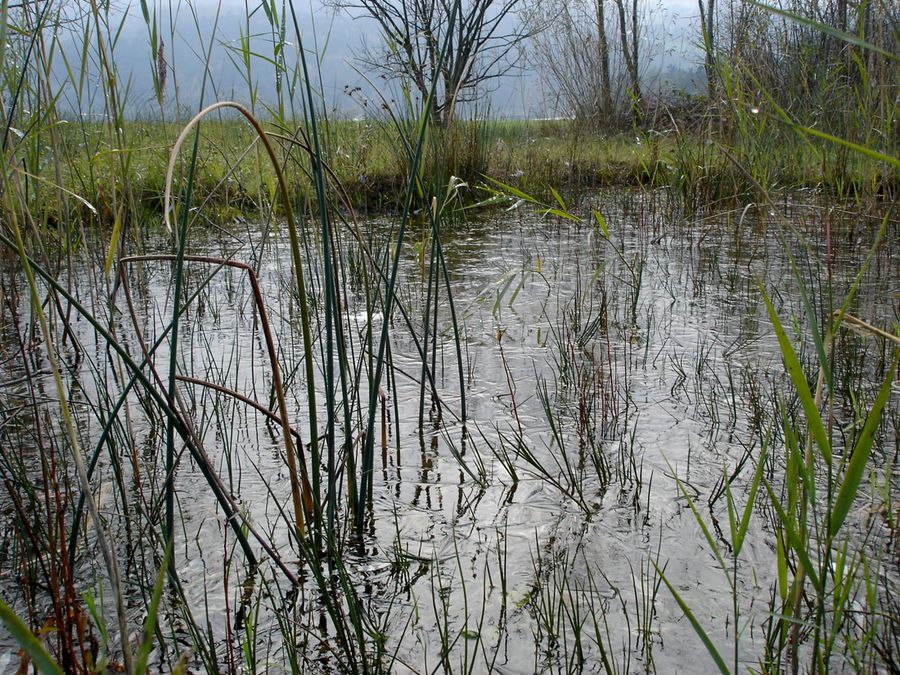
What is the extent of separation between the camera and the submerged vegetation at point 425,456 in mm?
1086

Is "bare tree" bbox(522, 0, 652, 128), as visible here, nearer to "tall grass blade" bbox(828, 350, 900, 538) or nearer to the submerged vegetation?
the submerged vegetation

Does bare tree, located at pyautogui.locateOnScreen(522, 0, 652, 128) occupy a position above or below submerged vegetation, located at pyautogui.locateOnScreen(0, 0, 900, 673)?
above

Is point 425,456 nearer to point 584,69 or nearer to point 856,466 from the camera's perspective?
point 856,466

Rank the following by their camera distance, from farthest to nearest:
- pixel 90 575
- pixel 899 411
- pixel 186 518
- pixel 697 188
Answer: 1. pixel 697 188
2. pixel 899 411
3. pixel 186 518
4. pixel 90 575

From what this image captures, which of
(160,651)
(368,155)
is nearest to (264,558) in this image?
(160,651)

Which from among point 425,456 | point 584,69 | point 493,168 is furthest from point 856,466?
point 584,69

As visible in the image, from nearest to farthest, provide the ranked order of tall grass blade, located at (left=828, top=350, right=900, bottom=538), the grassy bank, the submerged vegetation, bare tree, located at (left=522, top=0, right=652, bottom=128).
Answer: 1. tall grass blade, located at (left=828, top=350, right=900, bottom=538)
2. the submerged vegetation
3. the grassy bank
4. bare tree, located at (left=522, top=0, right=652, bottom=128)

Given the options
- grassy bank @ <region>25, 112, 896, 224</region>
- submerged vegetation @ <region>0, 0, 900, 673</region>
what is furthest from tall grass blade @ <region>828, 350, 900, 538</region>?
grassy bank @ <region>25, 112, 896, 224</region>

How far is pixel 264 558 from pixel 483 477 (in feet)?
1.71

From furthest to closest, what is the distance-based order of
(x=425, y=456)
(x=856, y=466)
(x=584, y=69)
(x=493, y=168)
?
(x=584, y=69) < (x=493, y=168) < (x=425, y=456) < (x=856, y=466)

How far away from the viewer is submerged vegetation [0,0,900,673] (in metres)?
1.09

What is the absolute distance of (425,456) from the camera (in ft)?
6.12

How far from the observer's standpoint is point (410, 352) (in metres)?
2.64

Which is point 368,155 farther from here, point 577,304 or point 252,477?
point 252,477
